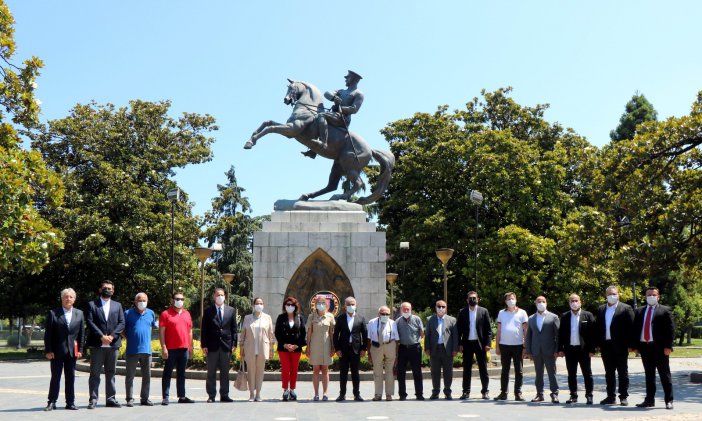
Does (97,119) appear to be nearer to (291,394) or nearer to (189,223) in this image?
(189,223)

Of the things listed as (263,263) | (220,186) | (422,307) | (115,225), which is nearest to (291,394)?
(263,263)

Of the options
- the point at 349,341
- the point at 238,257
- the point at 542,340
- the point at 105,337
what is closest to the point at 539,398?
the point at 542,340

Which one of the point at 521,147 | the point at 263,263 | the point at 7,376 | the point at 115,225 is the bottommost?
the point at 7,376

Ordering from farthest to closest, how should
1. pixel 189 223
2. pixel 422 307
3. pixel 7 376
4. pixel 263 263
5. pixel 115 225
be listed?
1. pixel 422 307
2. pixel 189 223
3. pixel 115 225
4. pixel 7 376
5. pixel 263 263

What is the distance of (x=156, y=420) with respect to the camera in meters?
9.46

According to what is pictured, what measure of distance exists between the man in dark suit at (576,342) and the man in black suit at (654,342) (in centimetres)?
70

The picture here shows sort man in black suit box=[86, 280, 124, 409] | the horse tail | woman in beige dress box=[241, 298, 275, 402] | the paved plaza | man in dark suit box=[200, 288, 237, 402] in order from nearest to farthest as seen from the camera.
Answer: the paved plaza, man in black suit box=[86, 280, 124, 409], man in dark suit box=[200, 288, 237, 402], woman in beige dress box=[241, 298, 275, 402], the horse tail

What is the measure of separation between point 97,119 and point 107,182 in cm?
361

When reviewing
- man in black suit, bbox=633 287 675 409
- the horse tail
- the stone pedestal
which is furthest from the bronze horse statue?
man in black suit, bbox=633 287 675 409

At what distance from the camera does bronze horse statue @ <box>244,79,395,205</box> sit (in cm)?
1905

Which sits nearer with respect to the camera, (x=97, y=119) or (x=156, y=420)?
(x=156, y=420)

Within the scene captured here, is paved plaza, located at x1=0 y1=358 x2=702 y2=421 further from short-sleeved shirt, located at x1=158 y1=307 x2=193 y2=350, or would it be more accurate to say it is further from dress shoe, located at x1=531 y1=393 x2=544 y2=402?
short-sleeved shirt, located at x1=158 y1=307 x2=193 y2=350

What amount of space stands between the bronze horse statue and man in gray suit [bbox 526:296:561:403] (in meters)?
8.17

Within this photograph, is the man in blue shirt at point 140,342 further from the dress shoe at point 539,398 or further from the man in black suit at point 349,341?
the dress shoe at point 539,398
